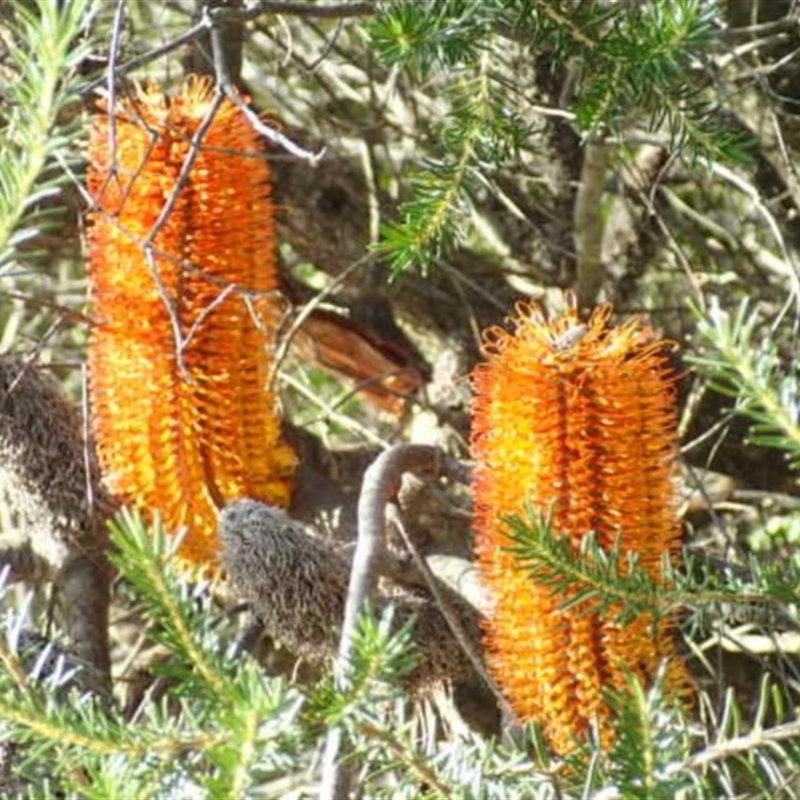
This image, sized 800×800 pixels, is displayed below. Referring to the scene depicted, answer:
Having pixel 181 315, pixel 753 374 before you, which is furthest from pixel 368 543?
pixel 753 374

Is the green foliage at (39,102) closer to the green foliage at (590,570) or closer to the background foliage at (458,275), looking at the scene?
the background foliage at (458,275)

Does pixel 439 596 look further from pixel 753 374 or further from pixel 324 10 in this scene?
pixel 753 374

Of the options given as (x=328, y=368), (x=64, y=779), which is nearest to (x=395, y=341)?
(x=328, y=368)

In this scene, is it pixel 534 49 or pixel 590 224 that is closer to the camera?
pixel 534 49

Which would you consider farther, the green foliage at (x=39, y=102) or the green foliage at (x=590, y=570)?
the green foliage at (x=590, y=570)

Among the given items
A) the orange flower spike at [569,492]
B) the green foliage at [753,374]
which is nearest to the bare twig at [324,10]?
the orange flower spike at [569,492]

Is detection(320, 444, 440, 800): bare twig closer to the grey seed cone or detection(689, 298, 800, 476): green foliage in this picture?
the grey seed cone

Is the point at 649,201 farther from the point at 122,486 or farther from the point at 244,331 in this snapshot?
the point at 122,486
